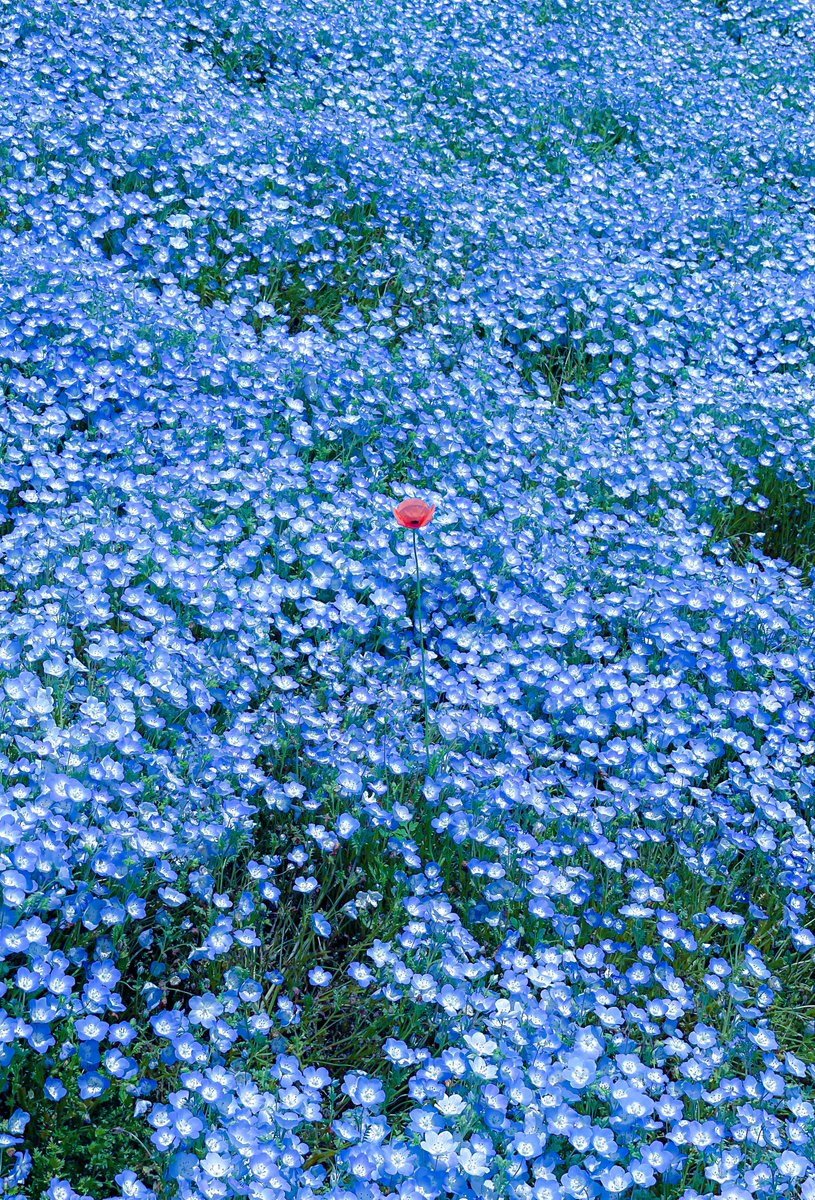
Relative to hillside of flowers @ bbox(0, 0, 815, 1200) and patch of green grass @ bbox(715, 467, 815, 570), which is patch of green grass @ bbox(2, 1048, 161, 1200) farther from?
patch of green grass @ bbox(715, 467, 815, 570)

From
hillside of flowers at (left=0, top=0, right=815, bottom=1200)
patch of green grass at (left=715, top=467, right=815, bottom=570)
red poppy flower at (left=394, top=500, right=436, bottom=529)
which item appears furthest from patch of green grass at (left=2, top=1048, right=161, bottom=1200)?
patch of green grass at (left=715, top=467, right=815, bottom=570)

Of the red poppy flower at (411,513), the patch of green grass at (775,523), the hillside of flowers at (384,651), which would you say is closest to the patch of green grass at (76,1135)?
the hillside of flowers at (384,651)

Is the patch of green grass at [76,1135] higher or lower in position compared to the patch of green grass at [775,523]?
lower

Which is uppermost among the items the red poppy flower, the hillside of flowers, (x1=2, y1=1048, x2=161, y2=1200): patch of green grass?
the red poppy flower

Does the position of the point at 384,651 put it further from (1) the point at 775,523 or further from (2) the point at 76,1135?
(1) the point at 775,523

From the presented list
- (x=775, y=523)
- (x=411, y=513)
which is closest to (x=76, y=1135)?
(x=411, y=513)

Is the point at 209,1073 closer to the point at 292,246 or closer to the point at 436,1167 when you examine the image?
the point at 436,1167

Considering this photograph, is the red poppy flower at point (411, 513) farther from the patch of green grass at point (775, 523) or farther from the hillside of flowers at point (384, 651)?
the patch of green grass at point (775, 523)

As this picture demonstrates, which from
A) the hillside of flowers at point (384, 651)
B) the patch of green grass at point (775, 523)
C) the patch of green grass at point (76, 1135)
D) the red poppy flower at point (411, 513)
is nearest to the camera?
the patch of green grass at point (76, 1135)

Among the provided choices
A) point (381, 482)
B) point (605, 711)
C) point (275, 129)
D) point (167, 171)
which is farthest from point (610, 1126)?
point (275, 129)
